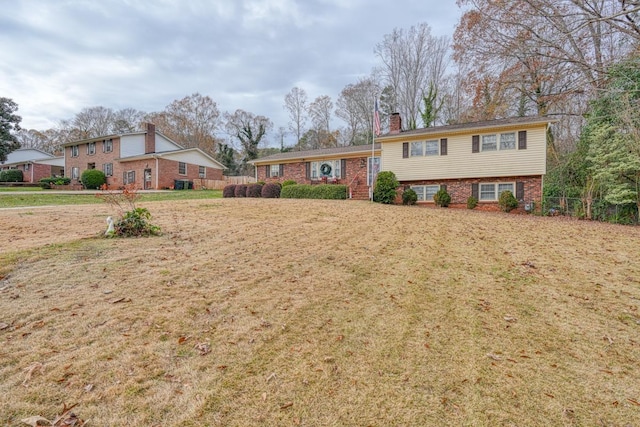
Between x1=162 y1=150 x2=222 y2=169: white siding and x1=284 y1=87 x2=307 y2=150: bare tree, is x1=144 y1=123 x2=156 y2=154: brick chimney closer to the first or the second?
x1=162 y1=150 x2=222 y2=169: white siding

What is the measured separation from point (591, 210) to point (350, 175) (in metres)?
12.8

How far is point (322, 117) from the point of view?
38.4 m

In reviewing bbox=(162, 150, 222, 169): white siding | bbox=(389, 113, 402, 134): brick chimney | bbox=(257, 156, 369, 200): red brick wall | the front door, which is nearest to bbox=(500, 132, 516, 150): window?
bbox=(389, 113, 402, 134): brick chimney

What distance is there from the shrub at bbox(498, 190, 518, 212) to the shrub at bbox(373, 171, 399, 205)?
5159 mm

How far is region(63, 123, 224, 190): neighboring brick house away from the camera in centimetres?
2761

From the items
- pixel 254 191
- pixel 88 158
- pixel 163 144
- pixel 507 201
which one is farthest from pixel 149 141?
pixel 507 201

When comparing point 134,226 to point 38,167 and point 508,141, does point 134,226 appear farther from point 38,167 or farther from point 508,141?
point 38,167

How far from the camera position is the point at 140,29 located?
42.1 ft

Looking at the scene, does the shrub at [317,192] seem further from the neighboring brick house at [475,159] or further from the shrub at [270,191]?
the neighboring brick house at [475,159]

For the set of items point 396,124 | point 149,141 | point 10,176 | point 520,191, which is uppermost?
point 149,141

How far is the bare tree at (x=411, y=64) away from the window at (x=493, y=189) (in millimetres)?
14176

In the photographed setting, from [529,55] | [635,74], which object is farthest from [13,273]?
[635,74]

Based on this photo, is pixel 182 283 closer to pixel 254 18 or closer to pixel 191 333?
pixel 191 333

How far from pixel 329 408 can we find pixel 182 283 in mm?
2619
